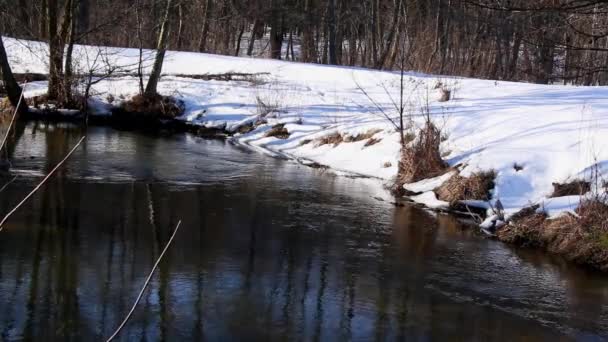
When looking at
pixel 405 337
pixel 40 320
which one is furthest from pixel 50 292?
pixel 405 337

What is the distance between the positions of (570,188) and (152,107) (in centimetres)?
1211

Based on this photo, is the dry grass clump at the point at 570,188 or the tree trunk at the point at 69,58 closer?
the dry grass clump at the point at 570,188

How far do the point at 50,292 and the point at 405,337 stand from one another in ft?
10.6

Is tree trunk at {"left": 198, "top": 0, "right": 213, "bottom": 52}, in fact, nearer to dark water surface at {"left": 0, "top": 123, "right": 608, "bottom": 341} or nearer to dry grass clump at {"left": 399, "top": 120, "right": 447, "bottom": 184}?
dark water surface at {"left": 0, "top": 123, "right": 608, "bottom": 341}

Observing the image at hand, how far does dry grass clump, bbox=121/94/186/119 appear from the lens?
19.4 metres

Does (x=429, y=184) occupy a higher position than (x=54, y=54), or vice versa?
(x=54, y=54)

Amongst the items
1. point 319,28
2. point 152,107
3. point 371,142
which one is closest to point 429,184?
point 371,142

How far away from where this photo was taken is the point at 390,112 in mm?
16797

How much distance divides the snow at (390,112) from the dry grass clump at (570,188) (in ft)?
0.40

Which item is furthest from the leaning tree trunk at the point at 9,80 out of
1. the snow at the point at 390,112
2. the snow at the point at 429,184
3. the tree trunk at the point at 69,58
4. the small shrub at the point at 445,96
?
the snow at the point at 429,184

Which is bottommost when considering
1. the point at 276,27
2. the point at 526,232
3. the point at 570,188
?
the point at 526,232

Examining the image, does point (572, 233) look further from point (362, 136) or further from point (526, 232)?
point (362, 136)

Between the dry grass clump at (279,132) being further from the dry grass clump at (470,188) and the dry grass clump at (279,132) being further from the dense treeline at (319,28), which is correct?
the dry grass clump at (470,188)

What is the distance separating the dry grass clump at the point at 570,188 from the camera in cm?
1024
